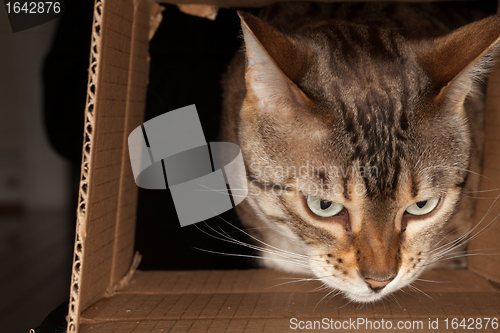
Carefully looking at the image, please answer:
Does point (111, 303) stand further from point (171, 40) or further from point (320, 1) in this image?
point (320, 1)

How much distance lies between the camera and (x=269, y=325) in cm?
131

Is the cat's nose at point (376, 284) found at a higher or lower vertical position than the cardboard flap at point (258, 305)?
higher

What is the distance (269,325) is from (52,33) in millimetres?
1177

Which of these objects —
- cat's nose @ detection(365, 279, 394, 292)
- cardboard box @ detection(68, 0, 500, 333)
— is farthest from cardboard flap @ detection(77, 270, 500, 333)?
cat's nose @ detection(365, 279, 394, 292)

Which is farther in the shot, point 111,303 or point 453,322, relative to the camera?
point 111,303

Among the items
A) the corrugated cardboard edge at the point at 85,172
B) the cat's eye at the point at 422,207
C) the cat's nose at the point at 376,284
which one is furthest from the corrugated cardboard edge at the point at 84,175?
the cat's eye at the point at 422,207

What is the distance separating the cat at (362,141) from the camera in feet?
3.99

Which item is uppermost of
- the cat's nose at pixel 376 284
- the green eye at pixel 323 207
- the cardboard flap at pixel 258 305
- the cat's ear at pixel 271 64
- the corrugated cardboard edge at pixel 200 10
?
the corrugated cardboard edge at pixel 200 10

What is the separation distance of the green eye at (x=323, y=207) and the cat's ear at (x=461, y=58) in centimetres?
43

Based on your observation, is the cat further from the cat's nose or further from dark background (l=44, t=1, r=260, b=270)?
dark background (l=44, t=1, r=260, b=270)

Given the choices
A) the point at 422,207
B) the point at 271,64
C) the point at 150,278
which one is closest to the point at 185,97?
the point at 150,278

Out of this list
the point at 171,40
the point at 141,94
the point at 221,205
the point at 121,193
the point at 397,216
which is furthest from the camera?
the point at 171,40

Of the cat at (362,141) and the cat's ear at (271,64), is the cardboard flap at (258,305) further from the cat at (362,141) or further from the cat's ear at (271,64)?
the cat's ear at (271,64)

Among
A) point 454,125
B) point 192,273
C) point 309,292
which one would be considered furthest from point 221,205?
point 454,125
